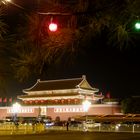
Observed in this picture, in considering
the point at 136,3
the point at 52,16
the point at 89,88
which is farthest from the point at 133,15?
the point at 89,88

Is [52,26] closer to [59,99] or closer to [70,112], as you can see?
[70,112]

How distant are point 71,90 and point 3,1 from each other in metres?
50.3

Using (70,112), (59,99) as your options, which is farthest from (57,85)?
(70,112)

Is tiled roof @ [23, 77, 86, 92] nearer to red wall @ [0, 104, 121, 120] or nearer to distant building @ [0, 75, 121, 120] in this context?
distant building @ [0, 75, 121, 120]

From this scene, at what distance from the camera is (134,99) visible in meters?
47.8

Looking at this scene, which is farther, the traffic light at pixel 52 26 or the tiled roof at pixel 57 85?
the tiled roof at pixel 57 85

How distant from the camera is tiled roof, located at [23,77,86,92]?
187 ft

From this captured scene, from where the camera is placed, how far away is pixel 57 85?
191 ft

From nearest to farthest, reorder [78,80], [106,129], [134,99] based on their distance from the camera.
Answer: [106,129], [134,99], [78,80]

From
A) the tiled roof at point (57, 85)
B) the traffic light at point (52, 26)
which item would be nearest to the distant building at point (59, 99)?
the tiled roof at point (57, 85)

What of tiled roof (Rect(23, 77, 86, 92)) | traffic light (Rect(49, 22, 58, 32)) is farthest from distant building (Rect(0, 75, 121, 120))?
traffic light (Rect(49, 22, 58, 32))

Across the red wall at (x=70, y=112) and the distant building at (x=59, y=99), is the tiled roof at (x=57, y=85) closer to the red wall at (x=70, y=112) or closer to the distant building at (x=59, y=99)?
the distant building at (x=59, y=99)

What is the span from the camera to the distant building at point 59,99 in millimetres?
54562

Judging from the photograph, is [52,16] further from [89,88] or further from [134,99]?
[89,88]
